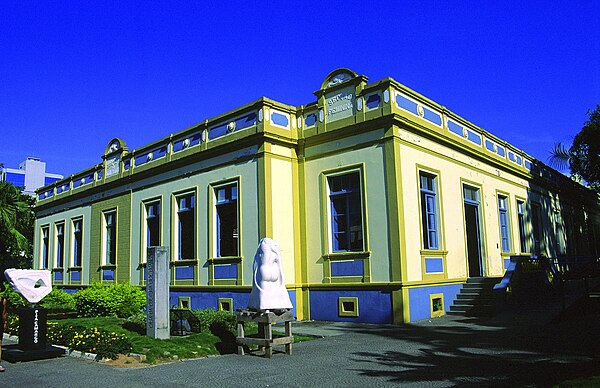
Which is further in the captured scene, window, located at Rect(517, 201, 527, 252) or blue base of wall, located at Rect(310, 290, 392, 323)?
window, located at Rect(517, 201, 527, 252)

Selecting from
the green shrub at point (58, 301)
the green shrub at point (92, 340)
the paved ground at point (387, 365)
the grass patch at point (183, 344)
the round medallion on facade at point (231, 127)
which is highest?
the round medallion on facade at point (231, 127)

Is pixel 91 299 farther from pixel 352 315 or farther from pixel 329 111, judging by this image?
pixel 329 111

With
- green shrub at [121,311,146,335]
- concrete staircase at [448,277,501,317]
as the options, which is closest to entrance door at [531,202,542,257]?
concrete staircase at [448,277,501,317]

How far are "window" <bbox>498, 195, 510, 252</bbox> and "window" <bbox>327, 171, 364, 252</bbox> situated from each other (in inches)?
297

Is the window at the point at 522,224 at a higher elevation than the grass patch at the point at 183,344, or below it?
higher

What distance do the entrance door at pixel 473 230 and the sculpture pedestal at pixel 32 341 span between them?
13.2m

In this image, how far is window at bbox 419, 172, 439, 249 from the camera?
50.2 ft

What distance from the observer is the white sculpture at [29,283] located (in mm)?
10396

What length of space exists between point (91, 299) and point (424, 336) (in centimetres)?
983

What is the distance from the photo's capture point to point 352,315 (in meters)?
14.4

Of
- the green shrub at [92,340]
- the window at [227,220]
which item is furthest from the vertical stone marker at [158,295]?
the window at [227,220]

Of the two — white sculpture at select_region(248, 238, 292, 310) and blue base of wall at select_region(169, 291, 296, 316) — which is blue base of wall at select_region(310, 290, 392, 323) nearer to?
blue base of wall at select_region(169, 291, 296, 316)

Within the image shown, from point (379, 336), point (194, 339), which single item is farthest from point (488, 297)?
point (194, 339)

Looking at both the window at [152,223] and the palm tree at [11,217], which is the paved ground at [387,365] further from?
the palm tree at [11,217]
